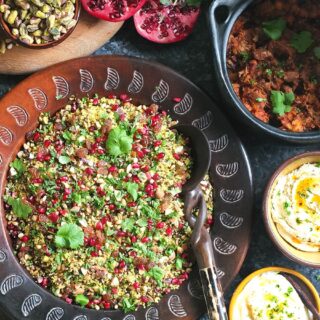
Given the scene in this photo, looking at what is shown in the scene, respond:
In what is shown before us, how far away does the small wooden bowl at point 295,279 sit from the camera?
3.05 m

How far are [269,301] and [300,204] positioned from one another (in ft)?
1.55

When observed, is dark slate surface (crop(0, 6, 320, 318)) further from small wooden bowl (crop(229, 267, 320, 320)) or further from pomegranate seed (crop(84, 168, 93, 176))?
pomegranate seed (crop(84, 168, 93, 176))

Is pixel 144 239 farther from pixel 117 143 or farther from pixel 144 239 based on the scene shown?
pixel 117 143

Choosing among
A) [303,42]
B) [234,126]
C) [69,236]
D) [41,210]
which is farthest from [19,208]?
[303,42]

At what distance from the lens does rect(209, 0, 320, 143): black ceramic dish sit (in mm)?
2875

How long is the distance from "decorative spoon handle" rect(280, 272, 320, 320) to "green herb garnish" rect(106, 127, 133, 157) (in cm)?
96

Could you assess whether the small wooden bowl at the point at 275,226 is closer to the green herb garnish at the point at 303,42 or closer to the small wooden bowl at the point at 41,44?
the green herb garnish at the point at 303,42

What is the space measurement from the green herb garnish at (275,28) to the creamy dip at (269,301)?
3.63 ft

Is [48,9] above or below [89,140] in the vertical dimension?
above

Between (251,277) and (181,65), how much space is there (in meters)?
1.07

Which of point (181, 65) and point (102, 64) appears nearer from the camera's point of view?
point (102, 64)

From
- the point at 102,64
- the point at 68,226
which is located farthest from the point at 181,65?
the point at 68,226

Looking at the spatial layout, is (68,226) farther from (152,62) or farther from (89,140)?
(152,62)

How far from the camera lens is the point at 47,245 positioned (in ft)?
9.62
